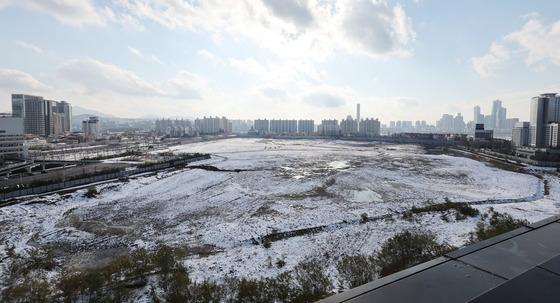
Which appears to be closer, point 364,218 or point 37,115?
point 364,218

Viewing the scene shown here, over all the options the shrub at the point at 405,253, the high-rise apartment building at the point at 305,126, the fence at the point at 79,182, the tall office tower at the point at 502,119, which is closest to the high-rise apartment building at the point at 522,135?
the fence at the point at 79,182

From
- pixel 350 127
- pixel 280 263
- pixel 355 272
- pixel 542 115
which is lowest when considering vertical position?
pixel 280 263

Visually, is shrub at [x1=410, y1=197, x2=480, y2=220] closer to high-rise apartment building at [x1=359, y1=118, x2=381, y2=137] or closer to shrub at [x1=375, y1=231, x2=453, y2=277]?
shrub at [x1=375, y1=231, x2=453, y2=277]

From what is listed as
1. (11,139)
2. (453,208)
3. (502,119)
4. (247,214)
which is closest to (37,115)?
(11,139)

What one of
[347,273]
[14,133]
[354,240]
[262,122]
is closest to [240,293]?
[347,273]

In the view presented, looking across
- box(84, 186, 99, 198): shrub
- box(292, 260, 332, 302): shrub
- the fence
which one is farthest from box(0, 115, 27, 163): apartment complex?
box(292, 260, 332, 302): shrub

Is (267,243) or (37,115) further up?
(37,115)

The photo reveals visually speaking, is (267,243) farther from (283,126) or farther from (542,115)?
(283,126)

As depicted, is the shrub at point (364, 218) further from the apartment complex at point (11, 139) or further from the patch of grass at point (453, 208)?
the apartment complex at point (11, 139)
